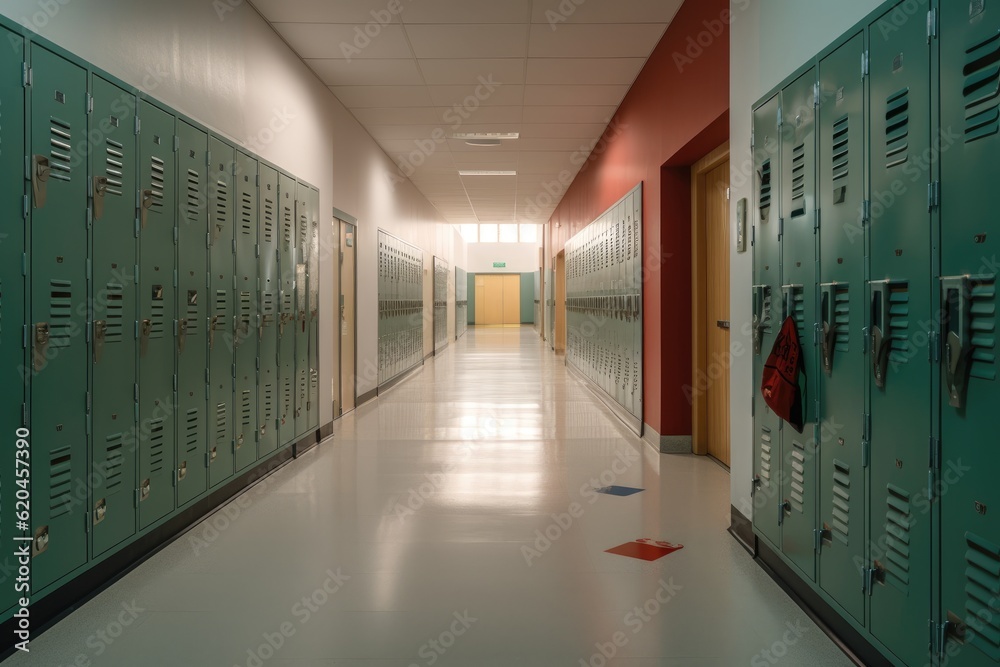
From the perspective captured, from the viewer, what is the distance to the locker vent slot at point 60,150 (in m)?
2.38

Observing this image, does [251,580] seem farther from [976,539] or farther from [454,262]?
[454,262]

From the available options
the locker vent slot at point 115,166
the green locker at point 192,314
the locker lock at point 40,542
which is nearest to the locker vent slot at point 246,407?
the green locker at point 192,314

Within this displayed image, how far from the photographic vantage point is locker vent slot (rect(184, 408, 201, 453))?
345cm

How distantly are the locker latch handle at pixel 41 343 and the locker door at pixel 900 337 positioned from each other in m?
2.72

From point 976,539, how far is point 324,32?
4885mm

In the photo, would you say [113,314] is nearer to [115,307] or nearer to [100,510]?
[115,307]

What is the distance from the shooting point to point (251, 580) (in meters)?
2.83

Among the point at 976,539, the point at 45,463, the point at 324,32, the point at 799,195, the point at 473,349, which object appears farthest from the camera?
the point at 473,349

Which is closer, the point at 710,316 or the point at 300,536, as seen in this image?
the point at 300,536

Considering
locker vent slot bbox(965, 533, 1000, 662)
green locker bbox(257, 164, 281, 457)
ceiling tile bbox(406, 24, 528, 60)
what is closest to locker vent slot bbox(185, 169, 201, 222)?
green locker bbox(257, 164, 281, 457)

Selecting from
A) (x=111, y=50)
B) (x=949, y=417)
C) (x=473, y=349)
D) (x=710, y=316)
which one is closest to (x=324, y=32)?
(x=111, y=50)

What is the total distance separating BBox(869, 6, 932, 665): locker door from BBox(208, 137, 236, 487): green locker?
3191 millimetres

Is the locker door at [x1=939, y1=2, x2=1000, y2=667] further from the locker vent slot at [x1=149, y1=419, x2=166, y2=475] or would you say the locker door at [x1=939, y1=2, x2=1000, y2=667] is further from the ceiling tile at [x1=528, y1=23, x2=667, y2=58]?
the ceiling tile at [x1=528, y1=23, x2=667, y2=58]

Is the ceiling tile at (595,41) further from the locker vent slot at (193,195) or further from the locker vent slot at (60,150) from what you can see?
the locker vent slot at (60,150)
